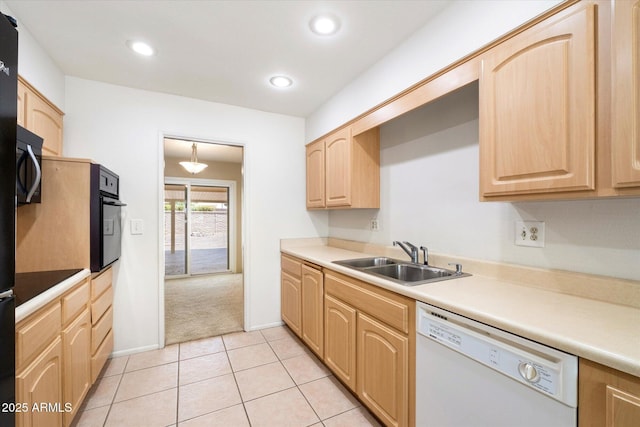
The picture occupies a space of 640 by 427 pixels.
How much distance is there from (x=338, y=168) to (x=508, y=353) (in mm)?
1916

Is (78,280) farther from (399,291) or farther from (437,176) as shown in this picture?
(437,176)

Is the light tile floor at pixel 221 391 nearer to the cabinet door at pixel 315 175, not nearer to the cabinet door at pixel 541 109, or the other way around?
the cabinet door at pixel 315 175

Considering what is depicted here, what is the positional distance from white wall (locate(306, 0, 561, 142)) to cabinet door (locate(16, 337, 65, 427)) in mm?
2355

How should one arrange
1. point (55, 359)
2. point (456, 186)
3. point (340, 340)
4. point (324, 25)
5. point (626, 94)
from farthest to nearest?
point (340, 340), point (456, 186), point (324, 25), point (55, 359), point (626, 94)

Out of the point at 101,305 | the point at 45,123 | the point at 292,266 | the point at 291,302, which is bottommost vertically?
the point at 291,302

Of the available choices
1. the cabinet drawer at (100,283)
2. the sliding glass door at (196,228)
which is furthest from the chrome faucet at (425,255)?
the sliding glass door at (196,228)

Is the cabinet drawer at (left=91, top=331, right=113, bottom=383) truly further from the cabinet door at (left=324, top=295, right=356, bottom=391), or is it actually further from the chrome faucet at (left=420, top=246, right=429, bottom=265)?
the chrome faucet at (left=420, top=246, right=429, bottom=265)

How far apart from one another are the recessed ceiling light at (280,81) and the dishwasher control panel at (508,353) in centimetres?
209

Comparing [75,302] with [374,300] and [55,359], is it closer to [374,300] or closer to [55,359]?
[55,359]

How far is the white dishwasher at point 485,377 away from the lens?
2.76 feet

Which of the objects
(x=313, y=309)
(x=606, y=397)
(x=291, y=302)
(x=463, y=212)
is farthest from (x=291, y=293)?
(x=606, y=397)

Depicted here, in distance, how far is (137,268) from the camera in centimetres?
253

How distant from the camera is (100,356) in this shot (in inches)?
78.2

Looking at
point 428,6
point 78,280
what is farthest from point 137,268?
point 428,6
